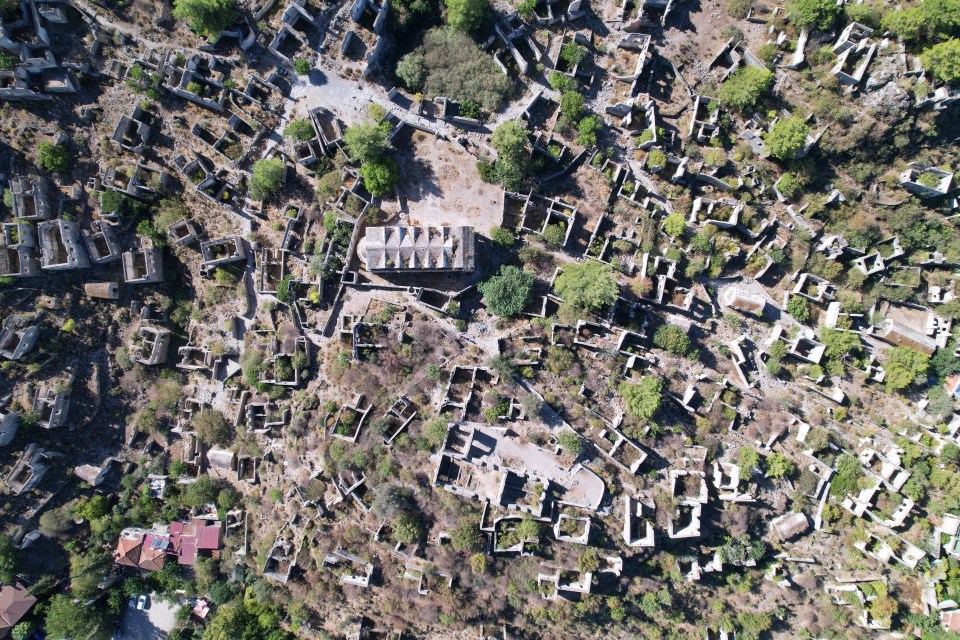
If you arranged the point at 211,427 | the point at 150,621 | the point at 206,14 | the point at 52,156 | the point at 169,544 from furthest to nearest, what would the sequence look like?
the point at 150,621
the point at 169,544
the point at 211,427
the point at 52,156
the point at 206,14

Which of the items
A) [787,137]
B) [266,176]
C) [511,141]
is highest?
[787,137]

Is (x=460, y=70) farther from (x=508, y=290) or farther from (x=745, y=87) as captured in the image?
(x=745, y=87)

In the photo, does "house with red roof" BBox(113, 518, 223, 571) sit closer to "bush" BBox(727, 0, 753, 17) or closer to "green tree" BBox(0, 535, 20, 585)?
"green tree" BBox(0, 535, 20, 585)

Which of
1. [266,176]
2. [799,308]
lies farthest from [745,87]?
[266,176]

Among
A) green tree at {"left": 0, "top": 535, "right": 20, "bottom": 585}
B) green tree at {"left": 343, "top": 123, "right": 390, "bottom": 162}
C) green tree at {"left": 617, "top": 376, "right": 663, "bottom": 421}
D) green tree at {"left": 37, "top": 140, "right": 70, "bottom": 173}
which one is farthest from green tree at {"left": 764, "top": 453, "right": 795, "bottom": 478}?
green tree at {"left": 0, "top": 535, "right": 20, "bottom": 585}

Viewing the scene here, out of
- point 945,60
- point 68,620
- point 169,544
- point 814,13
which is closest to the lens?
point 945,60

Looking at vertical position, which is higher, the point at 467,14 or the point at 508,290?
the point at 467,14
